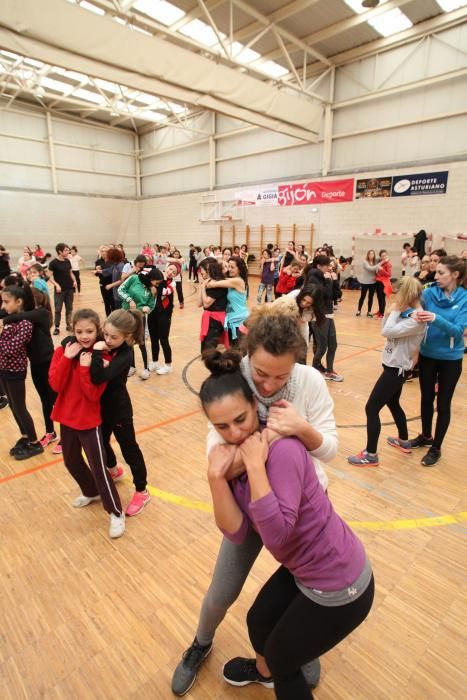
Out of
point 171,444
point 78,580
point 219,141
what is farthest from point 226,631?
point 219,141

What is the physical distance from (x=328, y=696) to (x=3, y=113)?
22.4 m

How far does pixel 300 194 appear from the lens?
15.4 metres

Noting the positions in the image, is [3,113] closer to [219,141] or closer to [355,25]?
[219,141]

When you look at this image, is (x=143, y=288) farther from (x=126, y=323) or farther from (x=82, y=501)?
(x=82, y=501)

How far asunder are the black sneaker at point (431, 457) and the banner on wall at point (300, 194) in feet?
41.4

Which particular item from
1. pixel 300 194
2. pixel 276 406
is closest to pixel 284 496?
pixel 276 406

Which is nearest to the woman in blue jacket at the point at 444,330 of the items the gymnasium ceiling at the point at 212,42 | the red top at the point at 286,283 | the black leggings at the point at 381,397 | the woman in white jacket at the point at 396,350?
the woman in white jacket at the point at 396,350

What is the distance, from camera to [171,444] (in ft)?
11.9

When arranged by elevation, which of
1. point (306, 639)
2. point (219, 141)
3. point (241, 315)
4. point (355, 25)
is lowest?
point (306, 639)

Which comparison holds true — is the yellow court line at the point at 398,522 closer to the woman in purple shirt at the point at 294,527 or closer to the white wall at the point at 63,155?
the woman in purple shirt at the point at 294,527

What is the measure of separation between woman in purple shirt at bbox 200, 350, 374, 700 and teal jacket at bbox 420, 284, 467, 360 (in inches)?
86.1

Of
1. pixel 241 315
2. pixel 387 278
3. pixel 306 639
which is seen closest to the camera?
pixel 306 639

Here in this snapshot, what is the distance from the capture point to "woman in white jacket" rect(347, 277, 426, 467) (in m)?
2.85

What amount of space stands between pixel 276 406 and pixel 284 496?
0.82 feet
